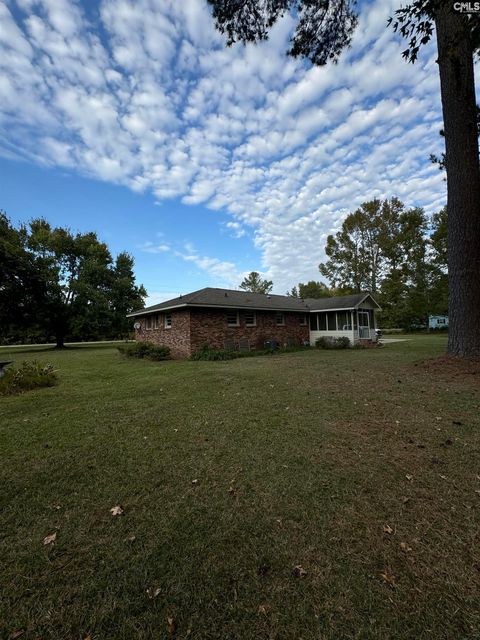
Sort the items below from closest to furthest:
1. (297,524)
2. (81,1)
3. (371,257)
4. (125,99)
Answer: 1. (297,524)
2. (81,1)
3. (125,99)
4. (371,257)

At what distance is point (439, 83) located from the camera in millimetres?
8516

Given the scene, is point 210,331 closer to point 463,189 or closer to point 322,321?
point 322,321

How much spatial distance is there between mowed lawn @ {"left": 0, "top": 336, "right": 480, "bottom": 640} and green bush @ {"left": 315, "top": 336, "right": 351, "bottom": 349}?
13525 millimetres

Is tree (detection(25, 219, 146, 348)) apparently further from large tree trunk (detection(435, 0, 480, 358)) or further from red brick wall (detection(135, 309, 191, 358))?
large tree trunk (detection(435, 0, 480, 358))

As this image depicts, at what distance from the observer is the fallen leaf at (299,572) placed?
1.86 m

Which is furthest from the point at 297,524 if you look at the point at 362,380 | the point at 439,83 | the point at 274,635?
the point at 439,83

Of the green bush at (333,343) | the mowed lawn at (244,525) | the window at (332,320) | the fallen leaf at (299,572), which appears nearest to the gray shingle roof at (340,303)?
the window at (332,320)

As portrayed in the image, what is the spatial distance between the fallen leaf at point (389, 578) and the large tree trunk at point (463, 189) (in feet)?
28.2

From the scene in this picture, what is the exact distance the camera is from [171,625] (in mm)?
1556

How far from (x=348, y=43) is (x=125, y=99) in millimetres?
7423

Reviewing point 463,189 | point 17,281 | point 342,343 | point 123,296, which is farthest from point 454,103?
point 123,296

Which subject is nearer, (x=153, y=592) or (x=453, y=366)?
(x=153, y=592)

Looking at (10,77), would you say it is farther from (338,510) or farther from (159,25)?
(338,510)

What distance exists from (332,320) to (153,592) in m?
19.7
